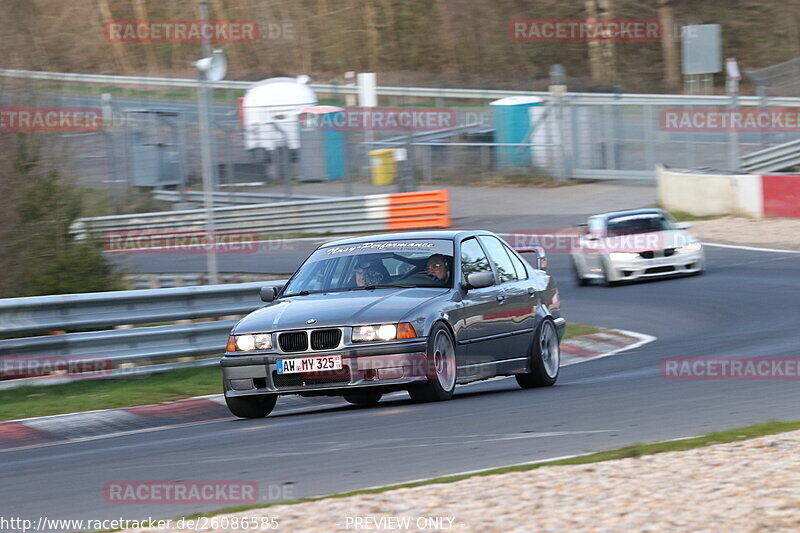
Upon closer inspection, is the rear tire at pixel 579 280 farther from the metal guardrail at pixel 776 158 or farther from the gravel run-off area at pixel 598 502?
the gravel run-off area at pixel 598 502

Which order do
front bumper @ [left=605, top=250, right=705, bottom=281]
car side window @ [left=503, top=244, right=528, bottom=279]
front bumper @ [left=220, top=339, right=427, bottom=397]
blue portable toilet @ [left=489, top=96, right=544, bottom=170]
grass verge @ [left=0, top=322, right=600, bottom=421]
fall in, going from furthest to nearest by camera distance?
blue portable toilet @ [left=489, top=96, right=544, bottom=170]
front bumper @ [left=605, top=250, right=705, bottom=281]
car side window @ [left=503, top=244, right=528, bottom=279]
grass verge @ [left=0, top=322, right=600, bottom=421]
front bumper @ [left=220, top=339, right=427, bottom=397]

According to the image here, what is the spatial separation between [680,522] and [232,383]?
17.8 feet

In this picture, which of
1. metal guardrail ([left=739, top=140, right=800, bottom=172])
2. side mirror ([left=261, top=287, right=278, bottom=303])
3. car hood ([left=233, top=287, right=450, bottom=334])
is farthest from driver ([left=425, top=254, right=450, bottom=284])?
metal guardrail ([left=739, top=140, right=800, bottom=172])

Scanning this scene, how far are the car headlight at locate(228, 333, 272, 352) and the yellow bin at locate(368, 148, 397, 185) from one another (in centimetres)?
Answer: 2327

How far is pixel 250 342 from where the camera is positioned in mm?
9898

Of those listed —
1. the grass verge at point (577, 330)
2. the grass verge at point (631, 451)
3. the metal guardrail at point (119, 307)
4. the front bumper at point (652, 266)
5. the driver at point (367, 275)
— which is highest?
the driver at point (367, 275)

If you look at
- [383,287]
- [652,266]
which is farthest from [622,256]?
[383,287]

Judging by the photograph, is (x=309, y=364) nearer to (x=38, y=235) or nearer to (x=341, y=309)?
(x=341, y=309)

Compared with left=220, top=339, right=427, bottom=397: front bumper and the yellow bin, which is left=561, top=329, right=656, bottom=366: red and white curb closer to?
left=220, top=339, right=427, bottom=397: front bumper

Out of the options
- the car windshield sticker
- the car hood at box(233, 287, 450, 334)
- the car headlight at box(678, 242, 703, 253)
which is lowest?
the car headlight at box(678, 242, 703, 253)

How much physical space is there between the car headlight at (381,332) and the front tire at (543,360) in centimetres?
223

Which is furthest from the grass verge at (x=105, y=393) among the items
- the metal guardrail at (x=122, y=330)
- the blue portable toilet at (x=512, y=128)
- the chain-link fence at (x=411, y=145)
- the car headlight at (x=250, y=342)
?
the blue portable toilet at (x=512, y=128)

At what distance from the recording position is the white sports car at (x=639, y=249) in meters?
21.8

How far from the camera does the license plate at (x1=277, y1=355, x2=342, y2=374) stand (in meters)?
9.62
